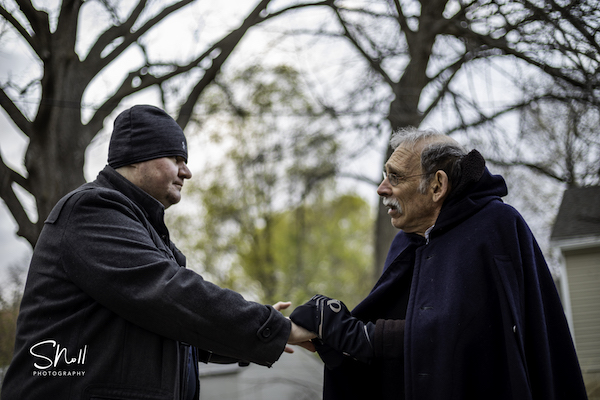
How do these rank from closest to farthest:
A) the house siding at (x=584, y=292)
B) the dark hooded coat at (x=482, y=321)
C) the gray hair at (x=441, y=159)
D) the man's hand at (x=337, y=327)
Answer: the dark hooded coat at (x=482, y=321)
the man's hand at (x=337, y=327)
the gray hair at (x=441, y=159)
the house siding at (x=584, y=292)

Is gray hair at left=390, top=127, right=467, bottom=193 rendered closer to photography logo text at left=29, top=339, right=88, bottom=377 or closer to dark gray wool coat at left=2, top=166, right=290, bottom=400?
dark gray wool coat at left=2, top=166, right=290, bottom=400

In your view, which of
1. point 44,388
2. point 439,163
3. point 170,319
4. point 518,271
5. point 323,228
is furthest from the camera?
point 323,228

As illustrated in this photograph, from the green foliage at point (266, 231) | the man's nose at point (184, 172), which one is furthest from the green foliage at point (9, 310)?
the green foliage at point (266, 231)

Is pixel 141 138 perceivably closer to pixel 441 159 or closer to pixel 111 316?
pixel 111 316

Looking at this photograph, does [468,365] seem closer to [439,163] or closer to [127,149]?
[439,163]

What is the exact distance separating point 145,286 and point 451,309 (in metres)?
1.34

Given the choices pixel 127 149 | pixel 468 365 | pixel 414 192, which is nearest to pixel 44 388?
pixel 127 149

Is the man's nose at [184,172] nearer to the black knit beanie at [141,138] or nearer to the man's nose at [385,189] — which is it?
the black knit beanie at [141,138]

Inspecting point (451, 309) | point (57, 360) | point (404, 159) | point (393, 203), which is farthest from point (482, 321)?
point (57, 360)

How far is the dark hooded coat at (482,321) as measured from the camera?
240 cm

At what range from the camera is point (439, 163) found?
2.94 m

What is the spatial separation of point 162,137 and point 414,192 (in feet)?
4.43

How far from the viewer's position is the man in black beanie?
2176 mm

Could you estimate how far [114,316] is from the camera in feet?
7.51
